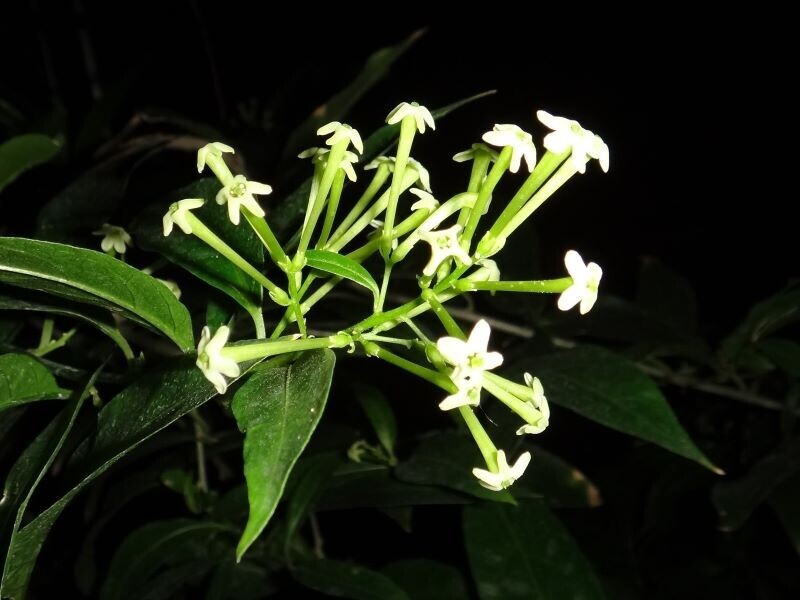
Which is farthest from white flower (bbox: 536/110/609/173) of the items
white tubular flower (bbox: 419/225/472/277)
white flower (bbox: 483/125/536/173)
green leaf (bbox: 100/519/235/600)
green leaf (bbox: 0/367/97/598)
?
green leaf (bbox: 100/519/235/600)

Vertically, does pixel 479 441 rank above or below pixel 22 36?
above

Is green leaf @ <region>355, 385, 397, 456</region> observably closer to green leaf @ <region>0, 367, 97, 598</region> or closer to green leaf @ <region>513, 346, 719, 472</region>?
green leaf @ <region>513, 346, 719, 472</region>

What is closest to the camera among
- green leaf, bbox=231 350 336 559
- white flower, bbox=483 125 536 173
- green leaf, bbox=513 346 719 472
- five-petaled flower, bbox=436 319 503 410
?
green leaf, bbox=231 350 336 559

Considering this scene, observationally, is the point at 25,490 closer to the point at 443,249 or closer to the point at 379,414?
the point at 443,249

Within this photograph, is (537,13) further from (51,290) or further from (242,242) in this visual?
(51,290)

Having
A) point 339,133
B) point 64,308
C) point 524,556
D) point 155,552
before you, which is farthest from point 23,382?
point 524,556

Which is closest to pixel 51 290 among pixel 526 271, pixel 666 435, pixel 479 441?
pixel 479 441
